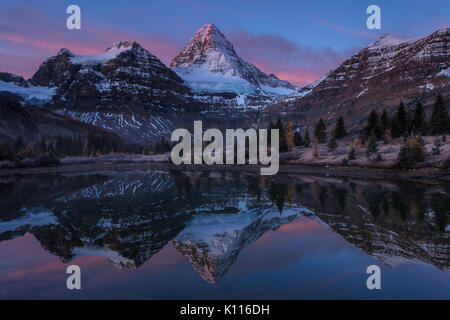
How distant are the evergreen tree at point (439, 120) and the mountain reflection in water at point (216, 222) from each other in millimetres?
31315

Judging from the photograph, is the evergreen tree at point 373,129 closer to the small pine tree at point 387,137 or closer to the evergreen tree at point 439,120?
the small pine tree at point 387,137

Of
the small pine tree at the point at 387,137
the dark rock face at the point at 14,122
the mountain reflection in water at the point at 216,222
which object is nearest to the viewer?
the mountain reflection in water at the point at 216,222

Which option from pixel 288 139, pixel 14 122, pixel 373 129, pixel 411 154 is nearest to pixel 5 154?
pixel 288 139

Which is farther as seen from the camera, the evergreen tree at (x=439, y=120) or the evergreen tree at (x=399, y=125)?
the evergreen tree at (x=399, y=125)

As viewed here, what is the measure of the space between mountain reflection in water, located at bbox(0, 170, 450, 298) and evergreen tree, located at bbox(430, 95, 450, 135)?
31.3m

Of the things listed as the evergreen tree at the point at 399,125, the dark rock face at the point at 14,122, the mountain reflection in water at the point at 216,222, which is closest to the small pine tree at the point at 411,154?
the mountain reflection in water at the point at 216,222

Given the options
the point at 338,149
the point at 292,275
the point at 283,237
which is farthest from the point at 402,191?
the point at 338,149

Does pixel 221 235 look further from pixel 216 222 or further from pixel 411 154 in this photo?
pixel 411 154

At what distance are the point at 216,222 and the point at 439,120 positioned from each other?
53.5 m

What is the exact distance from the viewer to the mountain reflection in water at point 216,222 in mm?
12551

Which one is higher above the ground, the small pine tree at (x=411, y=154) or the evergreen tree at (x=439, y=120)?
the evergreen tree at (x=439, y=120)

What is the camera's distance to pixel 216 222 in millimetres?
18469

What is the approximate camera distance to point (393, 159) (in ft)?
148

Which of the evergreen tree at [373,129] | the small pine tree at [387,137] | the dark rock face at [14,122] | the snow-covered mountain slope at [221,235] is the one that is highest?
the dark rock face at [14,122]
